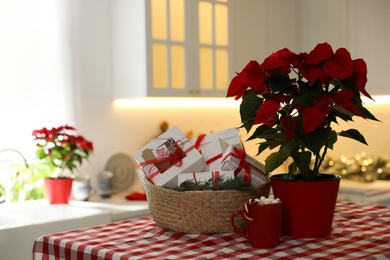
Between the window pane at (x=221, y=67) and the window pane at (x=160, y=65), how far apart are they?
0.44 m

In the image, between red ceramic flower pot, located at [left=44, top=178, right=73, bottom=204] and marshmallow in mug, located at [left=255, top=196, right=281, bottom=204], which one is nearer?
marshmallow in mug, located at [left=255, top=196, right=281, bottom=204]

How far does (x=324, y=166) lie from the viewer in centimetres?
489

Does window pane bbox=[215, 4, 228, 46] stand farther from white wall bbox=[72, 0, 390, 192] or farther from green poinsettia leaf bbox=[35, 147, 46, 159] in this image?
green poinsettia leaf bbox=[35, 147, 46, 159]

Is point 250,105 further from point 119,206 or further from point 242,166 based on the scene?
point 119,206

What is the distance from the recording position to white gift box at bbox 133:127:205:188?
5.61 feet

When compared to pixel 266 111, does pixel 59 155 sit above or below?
below

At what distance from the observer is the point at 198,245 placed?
1569mm

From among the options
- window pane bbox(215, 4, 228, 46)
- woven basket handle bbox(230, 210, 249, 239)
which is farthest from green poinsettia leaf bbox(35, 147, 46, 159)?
woven basket handle bbox(230, 210, 249, 239)

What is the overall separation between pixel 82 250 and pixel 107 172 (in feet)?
7.74

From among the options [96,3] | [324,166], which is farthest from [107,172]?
[324,166]

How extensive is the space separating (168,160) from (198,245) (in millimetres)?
269

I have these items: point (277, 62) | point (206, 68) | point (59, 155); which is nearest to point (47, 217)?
point (59, 155)

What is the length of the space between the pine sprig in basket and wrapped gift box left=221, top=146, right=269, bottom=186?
32mm

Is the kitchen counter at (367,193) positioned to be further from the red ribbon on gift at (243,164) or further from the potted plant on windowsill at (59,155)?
the red ribbon on gift at (243,164)
